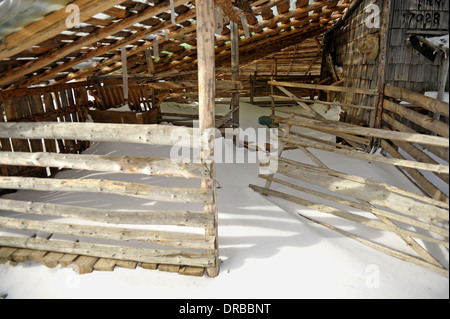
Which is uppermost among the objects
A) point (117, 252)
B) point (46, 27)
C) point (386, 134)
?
point (46, 27)

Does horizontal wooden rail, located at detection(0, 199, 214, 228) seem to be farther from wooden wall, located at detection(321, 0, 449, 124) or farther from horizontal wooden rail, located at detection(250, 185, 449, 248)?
wooden wall, located at detection(321, 0, 449, 124)

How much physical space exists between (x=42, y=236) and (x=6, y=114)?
284 cm

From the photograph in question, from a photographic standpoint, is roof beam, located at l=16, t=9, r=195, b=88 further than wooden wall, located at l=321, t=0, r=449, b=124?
Yes

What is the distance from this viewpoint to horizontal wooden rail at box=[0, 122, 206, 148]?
2752mm

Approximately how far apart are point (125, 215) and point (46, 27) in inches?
97.2

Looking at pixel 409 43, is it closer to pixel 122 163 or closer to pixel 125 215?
pixel 122 163

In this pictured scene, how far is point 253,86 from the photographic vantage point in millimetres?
13914

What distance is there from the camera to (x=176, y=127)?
2775mm

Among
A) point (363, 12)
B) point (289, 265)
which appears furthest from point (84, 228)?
point (363, 12)

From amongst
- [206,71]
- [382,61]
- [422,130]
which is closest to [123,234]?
[206,71]

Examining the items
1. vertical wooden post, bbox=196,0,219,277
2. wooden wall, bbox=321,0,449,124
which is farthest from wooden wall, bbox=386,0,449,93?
vertical wooden post, bbox=196,0,219,277

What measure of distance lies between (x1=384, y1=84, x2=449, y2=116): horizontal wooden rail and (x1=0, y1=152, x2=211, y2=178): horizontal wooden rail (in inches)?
85.9

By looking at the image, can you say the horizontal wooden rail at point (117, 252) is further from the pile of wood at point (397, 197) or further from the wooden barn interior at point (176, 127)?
the pile of wood at point (397, 197)
